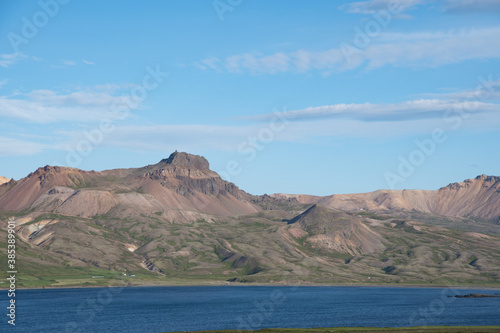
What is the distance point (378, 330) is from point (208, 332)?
55.0 meters

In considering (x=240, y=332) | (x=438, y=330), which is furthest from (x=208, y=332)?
(x=438, y=330)

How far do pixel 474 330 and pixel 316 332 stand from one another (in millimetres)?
47225

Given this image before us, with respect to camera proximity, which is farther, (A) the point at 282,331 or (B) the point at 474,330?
(A) the point at 282,331

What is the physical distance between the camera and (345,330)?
601 feet

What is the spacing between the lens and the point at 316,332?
7028 inches

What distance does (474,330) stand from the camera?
174000 mm

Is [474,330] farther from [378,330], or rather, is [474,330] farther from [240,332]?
[240,332]

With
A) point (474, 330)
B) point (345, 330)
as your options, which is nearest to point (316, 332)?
point (345, 330)

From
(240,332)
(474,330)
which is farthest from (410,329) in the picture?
(240,332)

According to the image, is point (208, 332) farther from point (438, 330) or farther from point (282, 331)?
point (438, 330)

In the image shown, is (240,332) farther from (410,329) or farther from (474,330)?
(474,330)

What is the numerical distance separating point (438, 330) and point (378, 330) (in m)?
18.5

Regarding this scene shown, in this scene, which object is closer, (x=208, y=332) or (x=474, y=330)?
(x=474, y=330)

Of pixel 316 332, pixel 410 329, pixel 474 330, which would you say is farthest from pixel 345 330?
pixel 474 330
